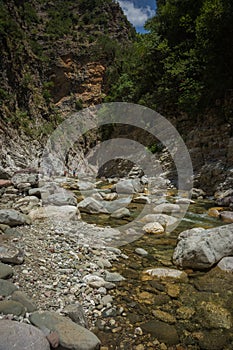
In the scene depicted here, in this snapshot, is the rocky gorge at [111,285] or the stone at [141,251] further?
the stone at [141,251]

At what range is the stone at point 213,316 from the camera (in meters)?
2.39

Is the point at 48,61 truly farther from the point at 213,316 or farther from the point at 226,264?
the point at 213,316

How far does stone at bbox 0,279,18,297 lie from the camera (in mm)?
2232

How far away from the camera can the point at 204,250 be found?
3574 millimetres


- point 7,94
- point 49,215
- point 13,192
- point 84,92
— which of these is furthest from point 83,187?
point 84,92

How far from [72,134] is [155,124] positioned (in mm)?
14247

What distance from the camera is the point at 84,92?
29375 mm

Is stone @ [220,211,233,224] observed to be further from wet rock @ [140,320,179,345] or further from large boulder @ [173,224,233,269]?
wet rock @ [140,320,179,345]

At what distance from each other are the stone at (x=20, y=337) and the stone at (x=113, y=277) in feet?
4.89

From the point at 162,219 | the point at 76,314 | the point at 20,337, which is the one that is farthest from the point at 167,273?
the point at 162,219

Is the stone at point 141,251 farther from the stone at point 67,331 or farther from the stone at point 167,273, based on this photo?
the stone at point 67,331

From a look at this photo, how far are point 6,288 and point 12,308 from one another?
14.2 inches

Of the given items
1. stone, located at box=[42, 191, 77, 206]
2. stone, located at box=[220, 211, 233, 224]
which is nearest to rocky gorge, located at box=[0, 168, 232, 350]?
stone, located at box=[42, 191, 77, 206]

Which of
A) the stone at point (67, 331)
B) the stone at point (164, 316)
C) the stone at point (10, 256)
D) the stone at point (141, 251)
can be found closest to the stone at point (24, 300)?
the stone at point (67, 331)
